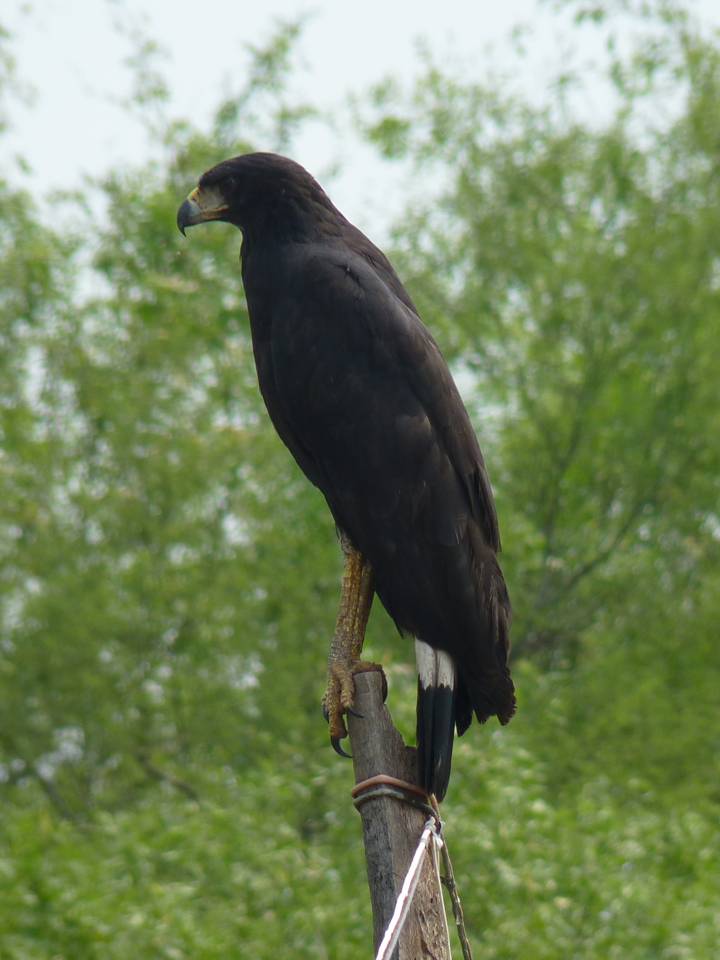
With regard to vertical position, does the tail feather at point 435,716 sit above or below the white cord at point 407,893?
above

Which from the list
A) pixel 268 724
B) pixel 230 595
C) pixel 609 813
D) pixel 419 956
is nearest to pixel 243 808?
pixel 609 813

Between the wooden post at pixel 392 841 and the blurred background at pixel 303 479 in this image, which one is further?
the blurred background at pixel 303 479

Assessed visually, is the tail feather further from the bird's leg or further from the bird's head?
the bird's head

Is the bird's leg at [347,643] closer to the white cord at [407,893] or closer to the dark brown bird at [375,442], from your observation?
the dark brown bird at [375,442]

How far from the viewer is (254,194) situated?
482 cm

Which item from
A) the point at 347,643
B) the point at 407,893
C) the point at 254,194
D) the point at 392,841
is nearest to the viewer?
the point at 407,893

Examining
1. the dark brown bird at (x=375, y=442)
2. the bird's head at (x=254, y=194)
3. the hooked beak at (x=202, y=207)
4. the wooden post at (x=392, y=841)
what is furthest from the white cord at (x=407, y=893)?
the hooked beak at (x=202, y=207)

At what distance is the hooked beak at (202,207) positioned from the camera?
16.3 feet

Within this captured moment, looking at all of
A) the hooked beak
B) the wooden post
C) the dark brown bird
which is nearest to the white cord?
the wooden post

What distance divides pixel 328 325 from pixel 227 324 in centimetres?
863

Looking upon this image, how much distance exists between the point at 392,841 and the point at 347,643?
760mm

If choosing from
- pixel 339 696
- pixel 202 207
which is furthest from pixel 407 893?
pixel 202 207

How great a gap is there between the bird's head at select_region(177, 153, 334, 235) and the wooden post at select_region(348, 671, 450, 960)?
1.61 meters

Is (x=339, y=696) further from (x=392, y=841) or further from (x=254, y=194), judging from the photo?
(x=254, y=194)
